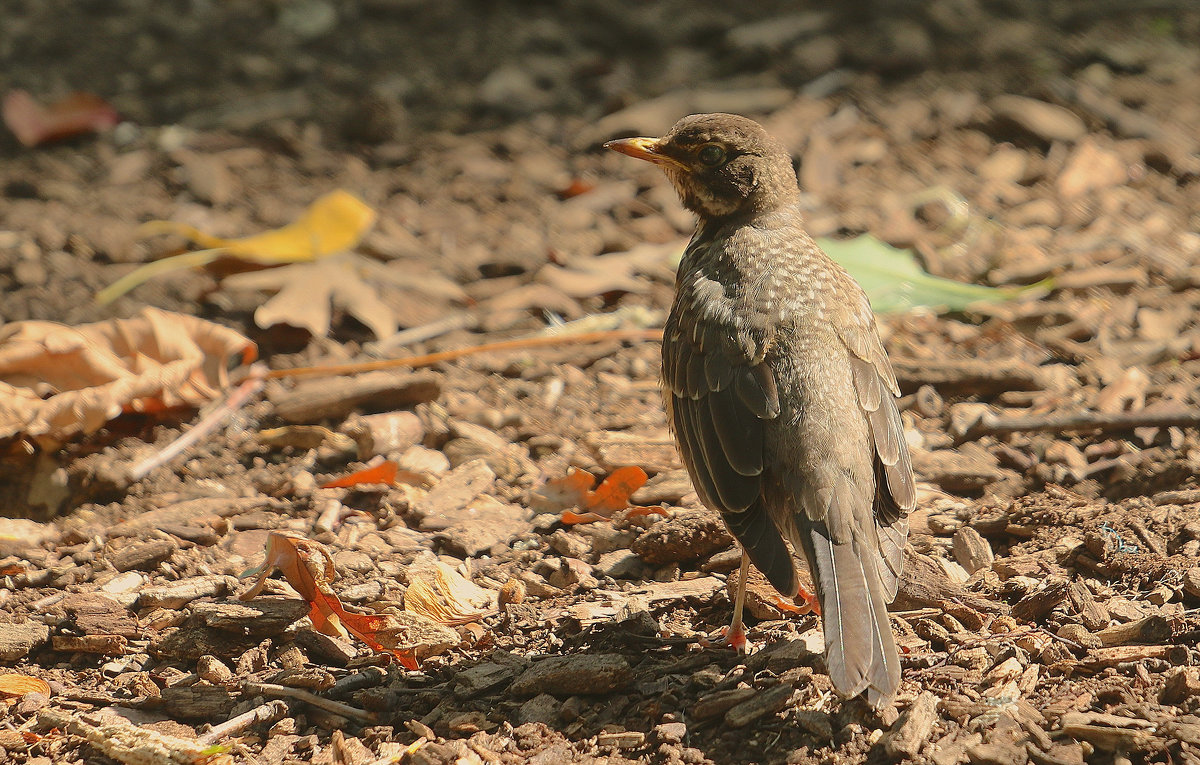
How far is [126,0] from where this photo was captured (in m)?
9.34

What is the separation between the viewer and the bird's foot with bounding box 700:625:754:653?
163 inches

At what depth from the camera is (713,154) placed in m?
5.18

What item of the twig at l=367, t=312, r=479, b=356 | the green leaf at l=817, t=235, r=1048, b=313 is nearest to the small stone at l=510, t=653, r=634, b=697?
the twig at l=367, t=312, r=479, b=356

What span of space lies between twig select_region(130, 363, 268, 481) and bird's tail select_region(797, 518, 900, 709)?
2.82 m

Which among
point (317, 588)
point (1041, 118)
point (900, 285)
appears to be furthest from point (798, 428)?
point (1041, 118)

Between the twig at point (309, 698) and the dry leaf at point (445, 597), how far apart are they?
49 cm

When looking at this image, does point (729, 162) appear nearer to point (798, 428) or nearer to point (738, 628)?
point (798, 428)

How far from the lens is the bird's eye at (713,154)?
5.17 m

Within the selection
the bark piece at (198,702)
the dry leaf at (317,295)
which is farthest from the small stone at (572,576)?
the dry leaf at (317,295)

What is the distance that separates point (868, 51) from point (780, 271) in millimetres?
5080

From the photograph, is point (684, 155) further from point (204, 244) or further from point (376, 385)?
point (204, 244)

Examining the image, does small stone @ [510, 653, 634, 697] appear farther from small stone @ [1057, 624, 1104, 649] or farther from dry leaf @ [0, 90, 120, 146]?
dry leaf @ [0, 90, 120, 146]

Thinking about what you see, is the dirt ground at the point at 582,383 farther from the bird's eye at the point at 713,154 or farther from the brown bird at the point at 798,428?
the bird's eye at the point at 713,154

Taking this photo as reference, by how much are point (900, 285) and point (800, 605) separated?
97.1 inches
